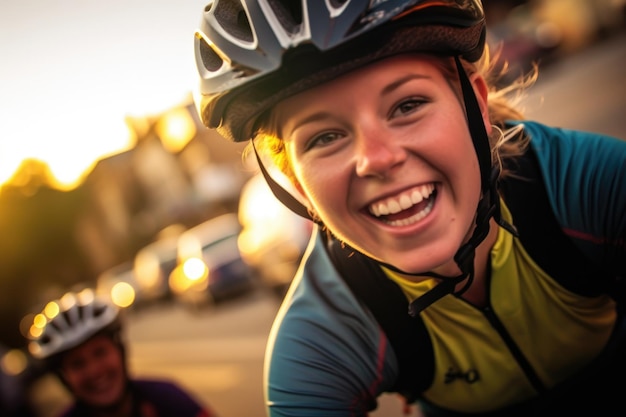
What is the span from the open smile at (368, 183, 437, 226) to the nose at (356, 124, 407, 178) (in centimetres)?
11

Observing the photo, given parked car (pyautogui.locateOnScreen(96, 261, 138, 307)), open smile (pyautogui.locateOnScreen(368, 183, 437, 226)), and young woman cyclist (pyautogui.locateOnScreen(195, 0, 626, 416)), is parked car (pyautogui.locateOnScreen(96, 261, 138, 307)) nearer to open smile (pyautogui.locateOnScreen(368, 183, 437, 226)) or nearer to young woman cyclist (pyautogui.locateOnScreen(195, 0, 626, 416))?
young woman cyclist (pyautogui.locateOnScreen(195, 0, 626, 416))

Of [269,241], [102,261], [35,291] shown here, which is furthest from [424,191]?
[102,261]

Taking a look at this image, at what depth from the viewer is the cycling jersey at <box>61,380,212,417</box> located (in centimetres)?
295

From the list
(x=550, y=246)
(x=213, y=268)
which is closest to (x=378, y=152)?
(x=550, y=246)

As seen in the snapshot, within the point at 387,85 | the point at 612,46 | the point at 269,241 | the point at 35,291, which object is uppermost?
the point at 35,291

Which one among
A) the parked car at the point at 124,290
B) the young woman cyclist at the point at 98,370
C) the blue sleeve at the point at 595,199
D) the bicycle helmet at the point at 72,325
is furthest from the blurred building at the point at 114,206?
the blue sleeve at the point at 595,199

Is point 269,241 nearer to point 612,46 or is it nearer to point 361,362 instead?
point 361,362

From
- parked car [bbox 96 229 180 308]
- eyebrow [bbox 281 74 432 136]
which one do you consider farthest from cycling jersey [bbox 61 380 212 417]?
parked car [bbox 96 229 180 308]

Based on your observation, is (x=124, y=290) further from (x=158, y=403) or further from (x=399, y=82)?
(x=399, y=82)

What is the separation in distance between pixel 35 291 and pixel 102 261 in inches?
358

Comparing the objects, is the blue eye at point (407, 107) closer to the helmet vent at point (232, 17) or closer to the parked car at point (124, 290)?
the helmet vent at point (232, 17)

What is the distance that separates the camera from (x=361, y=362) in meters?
1.80

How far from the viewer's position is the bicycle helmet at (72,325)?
3.38 m

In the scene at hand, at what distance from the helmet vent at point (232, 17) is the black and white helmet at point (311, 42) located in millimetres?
11
